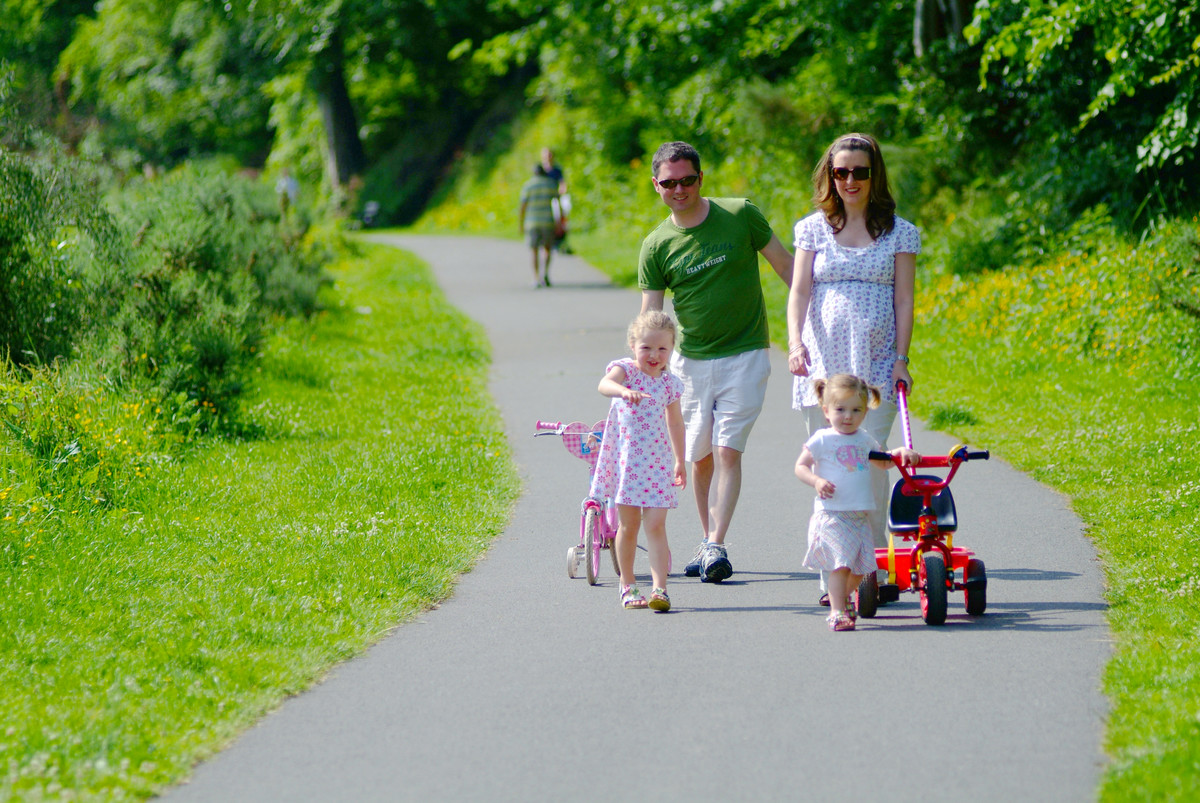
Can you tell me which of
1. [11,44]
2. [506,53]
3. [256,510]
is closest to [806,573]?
[256,510]

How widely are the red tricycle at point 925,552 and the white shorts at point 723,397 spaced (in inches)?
31.5

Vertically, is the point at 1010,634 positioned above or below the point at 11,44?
below

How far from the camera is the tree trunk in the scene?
4072cm

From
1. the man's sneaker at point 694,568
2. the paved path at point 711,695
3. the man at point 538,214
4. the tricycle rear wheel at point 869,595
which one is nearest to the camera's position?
the paved path at point 711,695

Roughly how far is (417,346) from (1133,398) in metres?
7.41

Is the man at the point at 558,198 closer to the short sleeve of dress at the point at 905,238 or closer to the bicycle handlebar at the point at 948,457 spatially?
the short sleeve of dress at the point at 905,238

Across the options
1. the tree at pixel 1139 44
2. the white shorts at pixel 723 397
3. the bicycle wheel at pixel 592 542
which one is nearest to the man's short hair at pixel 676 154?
the white shorts at pixel 723 397

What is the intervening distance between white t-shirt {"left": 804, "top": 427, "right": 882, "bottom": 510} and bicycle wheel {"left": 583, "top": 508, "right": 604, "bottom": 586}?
3.95 feet

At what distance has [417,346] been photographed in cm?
1468

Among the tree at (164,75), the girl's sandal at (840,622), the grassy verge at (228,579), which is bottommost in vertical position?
the grassy verge at (228,579)

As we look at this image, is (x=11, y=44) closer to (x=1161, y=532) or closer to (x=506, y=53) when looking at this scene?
(x=506, y=53)

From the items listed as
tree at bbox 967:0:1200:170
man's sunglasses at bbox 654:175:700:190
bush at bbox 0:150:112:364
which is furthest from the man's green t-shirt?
tree at bbox 967:0:1200:170

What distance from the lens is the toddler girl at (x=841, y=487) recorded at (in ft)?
18.1

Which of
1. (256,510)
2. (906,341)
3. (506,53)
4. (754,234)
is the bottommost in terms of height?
(256,510)
